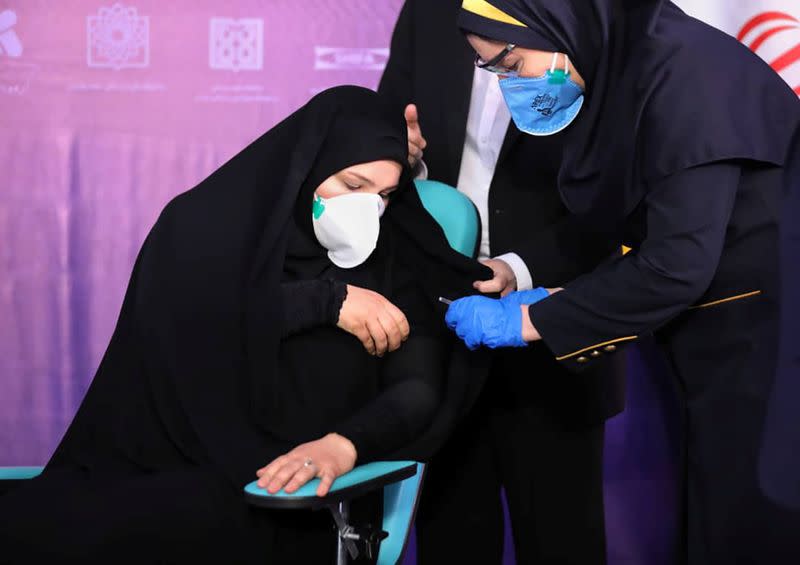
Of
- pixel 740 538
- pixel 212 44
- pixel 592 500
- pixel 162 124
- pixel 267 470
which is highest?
pixel 212 44

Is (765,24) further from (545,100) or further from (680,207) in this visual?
(680,207)

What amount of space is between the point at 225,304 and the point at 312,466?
440mm

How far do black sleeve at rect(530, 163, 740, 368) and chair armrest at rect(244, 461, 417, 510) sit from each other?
0.37 m

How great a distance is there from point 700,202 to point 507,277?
1.62 ft

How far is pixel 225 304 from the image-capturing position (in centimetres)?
171

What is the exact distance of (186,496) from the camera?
1512 millimetres

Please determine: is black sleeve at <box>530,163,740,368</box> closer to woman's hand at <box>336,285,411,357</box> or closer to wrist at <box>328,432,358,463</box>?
woman's hand at <box>336,285,411,357</box>

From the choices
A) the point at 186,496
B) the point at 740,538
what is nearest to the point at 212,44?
the point at 186,496

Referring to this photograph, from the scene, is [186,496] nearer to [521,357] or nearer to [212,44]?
[521,357]

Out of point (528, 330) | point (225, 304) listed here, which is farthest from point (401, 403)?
point (225, 304)

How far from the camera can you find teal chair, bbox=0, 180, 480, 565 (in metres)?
1.28

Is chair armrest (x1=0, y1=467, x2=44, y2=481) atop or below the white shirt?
below

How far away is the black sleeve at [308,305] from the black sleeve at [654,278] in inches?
14.1

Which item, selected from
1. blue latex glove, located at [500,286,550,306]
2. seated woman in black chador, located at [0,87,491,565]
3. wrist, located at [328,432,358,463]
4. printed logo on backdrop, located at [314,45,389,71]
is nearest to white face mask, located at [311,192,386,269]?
seated woman in black chador, located at [0,87,491,565]
